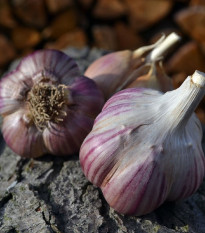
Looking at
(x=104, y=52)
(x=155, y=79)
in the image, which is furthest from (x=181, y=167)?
(x=104, y=52)

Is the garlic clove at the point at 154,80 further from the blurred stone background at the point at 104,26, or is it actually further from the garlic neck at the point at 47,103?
the blurred stone background at the point at 104,26

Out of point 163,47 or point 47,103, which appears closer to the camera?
point 47,103

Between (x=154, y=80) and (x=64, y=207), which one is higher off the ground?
(x=154, y=80)

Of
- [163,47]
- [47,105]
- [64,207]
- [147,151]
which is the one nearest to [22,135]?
[47,105]

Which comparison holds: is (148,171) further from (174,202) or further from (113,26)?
(113,26)

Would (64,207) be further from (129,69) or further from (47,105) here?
(129,69)

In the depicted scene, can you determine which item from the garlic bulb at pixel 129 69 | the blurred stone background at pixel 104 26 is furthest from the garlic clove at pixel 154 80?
the blurred stone background at pixel 104 26

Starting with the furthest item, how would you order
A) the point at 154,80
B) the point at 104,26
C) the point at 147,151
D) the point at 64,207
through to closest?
the point at 104,26
the point at 154,80
the point at 64,207
the point at 147,151
